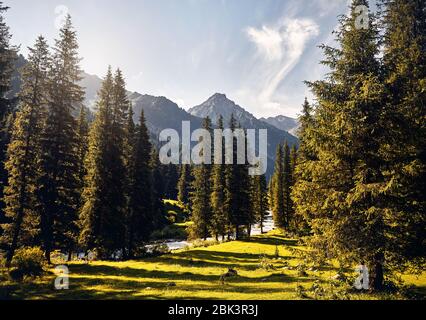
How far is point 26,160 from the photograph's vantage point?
89.7 ft

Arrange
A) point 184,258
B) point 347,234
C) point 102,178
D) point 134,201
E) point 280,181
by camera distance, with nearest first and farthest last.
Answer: point 347,234
point 102,178
point 184,258
point 134,201
point 280,181

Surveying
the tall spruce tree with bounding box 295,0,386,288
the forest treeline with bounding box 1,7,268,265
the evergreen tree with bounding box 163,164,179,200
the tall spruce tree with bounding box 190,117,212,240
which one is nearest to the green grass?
the tall spruce tree with bounding box 295,0,386,288

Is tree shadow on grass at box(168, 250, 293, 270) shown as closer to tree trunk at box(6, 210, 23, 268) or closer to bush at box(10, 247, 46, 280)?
bush at box(10, 247, 46, 280)

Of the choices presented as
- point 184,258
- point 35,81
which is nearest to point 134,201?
point 184,258

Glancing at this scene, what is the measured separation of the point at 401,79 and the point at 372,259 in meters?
9.01

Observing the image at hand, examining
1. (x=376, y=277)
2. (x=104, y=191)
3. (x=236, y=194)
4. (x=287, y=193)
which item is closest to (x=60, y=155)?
(x=104, y=191)

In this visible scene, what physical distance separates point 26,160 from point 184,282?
1678cm

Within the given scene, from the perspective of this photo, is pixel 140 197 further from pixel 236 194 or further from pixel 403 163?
pixel 403 163

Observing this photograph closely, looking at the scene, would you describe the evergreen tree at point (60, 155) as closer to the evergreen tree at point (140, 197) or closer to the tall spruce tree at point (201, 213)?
the evergreen tree at point (140, 197)

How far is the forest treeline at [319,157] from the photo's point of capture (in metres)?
15.4

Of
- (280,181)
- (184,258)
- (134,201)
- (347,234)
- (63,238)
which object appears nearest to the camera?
(347,234)

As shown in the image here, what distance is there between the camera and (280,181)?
66.5 m

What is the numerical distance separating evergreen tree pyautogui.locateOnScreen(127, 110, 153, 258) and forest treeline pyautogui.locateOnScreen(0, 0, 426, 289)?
139mm
